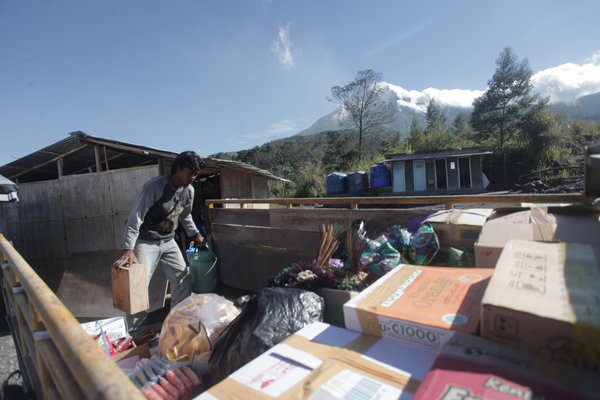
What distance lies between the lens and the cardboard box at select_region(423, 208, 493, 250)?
2336 millimetres

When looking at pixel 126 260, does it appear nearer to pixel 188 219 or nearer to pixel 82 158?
pixel 188 219

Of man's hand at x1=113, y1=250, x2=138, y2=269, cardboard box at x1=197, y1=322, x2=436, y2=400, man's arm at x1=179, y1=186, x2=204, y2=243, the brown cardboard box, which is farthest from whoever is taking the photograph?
man's arm at x1=179, y1=186, x2=204, y2=243

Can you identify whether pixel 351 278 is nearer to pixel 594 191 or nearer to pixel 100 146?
pixel 594 191

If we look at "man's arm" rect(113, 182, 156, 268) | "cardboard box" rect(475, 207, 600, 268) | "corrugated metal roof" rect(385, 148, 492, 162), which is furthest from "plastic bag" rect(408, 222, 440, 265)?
"corrugated metal roof" rect(385, 148, 492, 162)

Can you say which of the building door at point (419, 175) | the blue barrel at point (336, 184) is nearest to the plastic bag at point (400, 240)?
the blue barrel at point (336, 184)

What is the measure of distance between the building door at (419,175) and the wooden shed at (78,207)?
1505cm

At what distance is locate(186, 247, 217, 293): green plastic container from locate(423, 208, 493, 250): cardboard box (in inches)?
139

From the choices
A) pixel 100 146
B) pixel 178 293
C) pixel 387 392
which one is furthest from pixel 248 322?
pixel 100 146

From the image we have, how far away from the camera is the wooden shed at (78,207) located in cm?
668

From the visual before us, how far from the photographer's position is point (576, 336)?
2.48 ft

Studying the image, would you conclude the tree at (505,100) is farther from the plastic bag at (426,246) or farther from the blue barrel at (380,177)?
the plastic bag at (426,246)

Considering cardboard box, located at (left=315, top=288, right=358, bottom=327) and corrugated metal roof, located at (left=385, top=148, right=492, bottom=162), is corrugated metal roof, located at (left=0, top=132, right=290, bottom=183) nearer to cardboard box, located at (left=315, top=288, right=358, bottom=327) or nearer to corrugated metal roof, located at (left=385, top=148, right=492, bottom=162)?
cardboard box, located at (left=315, top=288, right=358, bottom=327)

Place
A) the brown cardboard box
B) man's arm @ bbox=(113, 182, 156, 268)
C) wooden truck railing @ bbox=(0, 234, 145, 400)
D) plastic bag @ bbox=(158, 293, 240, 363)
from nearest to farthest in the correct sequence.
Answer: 1. wooden truck railing @ bbox=(0, 234, 145, 400)
2. plastic bag @ bbox=(158, 293, 240, 363)
3. the brown cardboard box
4. man's arm @ bbox=(113, 182, 156, 268)

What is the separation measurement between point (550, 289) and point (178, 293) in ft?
11.0
